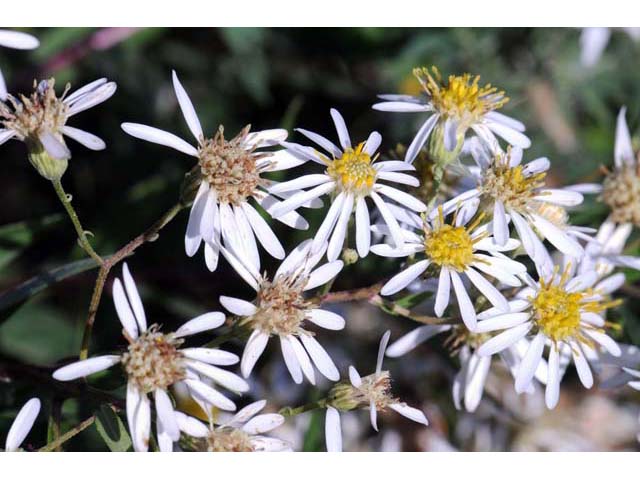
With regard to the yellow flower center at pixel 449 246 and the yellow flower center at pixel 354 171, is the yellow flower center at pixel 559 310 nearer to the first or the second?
the yellow flower center at pixel 449 246

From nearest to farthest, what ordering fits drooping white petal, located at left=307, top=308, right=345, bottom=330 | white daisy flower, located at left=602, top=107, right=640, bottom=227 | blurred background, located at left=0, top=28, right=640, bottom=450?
drooping white petal, located at left=307, top=308, right=345, bottom=330
white daisy flower, located at left=602, top=107, right=640, bottom=227
blurred background, located at left=0, top=28, right=640, bottom=450

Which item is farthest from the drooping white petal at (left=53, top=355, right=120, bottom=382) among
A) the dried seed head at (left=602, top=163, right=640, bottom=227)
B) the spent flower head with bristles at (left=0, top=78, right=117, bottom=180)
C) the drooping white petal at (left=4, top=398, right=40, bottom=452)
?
the dried seed head at (left=602, top=163, right=640, bottom=227)

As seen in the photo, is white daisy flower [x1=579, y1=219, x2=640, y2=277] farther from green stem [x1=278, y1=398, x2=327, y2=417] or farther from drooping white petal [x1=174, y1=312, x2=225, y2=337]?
drooping white petal [x1=174, y1=312, x2=225, y2=337]

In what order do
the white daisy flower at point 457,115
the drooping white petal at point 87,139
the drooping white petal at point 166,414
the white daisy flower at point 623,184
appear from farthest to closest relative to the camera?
the white daisy flower at point 623,184 → the white daisy flower at point 457,115 → the drooping white petal at point 87,139 → the drooping white petal at point 166,414

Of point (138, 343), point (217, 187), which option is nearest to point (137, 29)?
point (217, 187)

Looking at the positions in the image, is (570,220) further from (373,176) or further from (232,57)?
(232,57)

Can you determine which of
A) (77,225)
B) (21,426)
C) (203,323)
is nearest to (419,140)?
(203,323)

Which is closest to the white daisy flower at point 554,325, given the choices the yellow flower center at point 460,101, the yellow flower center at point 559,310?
the yellow flower center at point 559,310
